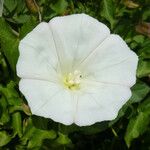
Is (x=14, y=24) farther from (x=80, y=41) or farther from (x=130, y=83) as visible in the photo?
(x=130, y=83)

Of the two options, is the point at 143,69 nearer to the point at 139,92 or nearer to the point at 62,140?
the point at 139,92

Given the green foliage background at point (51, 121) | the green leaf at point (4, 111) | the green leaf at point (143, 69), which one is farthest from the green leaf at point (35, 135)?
the green leaf at point (143, 69)

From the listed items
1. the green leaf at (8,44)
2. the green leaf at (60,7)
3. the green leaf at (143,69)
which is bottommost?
the green leaf at (143,69)

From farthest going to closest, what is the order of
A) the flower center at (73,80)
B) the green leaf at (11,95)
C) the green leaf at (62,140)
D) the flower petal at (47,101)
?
the flower center at (73,80), the green leaf at (62,140), the green leaf at (11,95), the flower petal at (47,101)

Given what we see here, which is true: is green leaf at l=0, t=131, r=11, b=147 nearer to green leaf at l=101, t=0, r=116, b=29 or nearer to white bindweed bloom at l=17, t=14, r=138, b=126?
white bindweed bloom at l=17, t=14, r=138, b=126

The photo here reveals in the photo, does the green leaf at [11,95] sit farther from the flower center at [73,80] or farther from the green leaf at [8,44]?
the flower center at [73,80]

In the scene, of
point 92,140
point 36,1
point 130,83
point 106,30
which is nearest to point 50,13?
point 36,1

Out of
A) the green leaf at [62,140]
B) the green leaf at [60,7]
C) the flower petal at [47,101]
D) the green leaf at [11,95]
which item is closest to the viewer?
the flower petal at [47,101]
